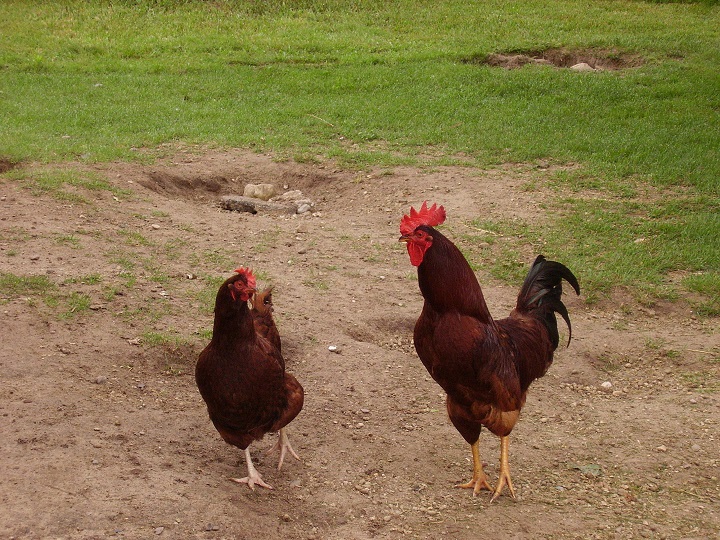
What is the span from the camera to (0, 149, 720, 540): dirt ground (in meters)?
4.41

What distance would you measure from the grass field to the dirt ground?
1273 mm

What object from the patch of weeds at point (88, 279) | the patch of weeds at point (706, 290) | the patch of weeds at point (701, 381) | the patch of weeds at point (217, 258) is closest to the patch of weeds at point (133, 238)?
the patch of weeds at point (217, 258)

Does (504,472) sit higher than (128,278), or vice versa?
(128,278)

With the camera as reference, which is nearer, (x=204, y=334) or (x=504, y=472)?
(x=504, y=472)

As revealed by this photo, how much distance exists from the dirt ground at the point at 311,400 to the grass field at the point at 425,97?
4.18 feet

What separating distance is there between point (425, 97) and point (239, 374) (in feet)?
29.4

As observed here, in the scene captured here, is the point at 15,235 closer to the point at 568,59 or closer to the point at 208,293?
the point at 208,293

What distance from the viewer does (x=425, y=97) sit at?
12.7 meters

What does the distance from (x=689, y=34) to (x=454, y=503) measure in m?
14.4

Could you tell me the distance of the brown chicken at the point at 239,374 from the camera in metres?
4.47

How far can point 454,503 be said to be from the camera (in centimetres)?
477

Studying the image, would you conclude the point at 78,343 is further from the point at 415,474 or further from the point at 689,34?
the point at 689,34

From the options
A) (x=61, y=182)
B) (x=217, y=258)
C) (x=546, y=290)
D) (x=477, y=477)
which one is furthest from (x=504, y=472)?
(x=61, y=182)

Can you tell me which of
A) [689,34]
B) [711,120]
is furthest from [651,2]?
[711,120]
